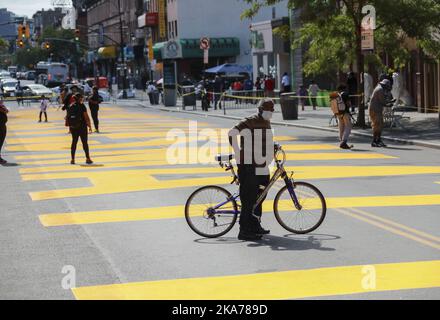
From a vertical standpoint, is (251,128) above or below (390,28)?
below

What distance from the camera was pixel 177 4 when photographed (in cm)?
8612

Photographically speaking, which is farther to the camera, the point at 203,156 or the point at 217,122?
the point at 217,122

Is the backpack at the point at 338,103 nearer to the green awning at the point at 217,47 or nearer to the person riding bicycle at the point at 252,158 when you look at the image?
the person riding bicycle at the point at 252,158

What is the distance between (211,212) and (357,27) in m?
20.9

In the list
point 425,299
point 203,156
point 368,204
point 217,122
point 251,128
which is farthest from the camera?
point 217,122

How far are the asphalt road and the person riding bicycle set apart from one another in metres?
0.31

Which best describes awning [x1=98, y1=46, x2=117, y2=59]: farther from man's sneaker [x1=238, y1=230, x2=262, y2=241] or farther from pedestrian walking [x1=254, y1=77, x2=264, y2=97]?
man's sneaker [x1=238, y1=230, x2=262, y2=241]

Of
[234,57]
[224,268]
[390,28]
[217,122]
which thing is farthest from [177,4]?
[224,268]

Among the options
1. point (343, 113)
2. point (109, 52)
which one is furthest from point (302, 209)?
point (109, 52)

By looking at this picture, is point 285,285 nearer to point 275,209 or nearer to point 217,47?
point 275,209

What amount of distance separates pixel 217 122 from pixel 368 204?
85.0 feet

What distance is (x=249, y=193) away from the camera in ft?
38.3

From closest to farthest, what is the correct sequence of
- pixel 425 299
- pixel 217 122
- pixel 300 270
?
pixel 425 299 → pixel 300 270 → pixel 217 122

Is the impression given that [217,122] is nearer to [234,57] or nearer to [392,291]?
[392,291]
